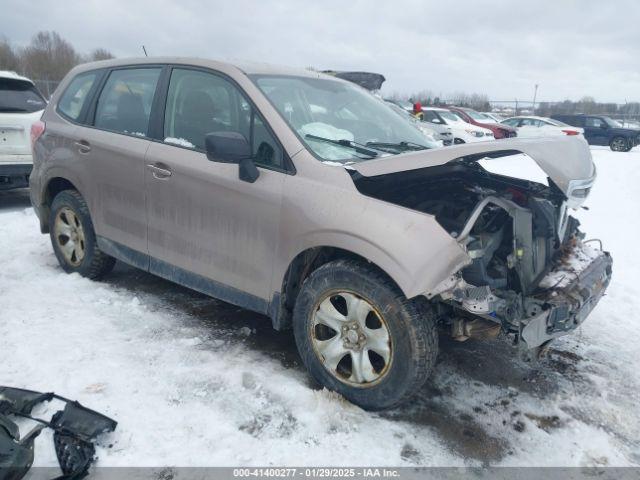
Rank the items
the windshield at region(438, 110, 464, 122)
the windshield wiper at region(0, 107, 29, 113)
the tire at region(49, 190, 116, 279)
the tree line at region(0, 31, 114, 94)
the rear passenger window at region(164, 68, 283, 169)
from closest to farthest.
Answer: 1. the rear passenger window at region(164, 68, 283, 169)
2. the tire at region(49, 190, 116, 279)
3. the windshield wiper at region(0, 107, 29, 113)
4. the windshield at region(438, 110, 464, 122)
5. the tree line at region(0, 31, 114, 94)

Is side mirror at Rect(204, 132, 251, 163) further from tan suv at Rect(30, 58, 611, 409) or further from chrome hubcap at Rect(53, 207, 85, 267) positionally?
chrome hubcap at Rect(53, 207, 85, 267)

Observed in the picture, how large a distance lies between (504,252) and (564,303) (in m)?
0.49

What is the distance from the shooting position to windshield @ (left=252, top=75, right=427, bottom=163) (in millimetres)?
3186

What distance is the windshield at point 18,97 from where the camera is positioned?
23.0 ft

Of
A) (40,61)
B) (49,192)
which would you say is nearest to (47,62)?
(40,61)

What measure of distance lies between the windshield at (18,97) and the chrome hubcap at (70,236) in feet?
11.4

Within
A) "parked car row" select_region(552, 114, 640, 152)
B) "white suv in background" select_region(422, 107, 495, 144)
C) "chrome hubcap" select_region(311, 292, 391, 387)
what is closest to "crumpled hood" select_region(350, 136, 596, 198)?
"chrome hubcap" select_region(311, 292, 391, 387)

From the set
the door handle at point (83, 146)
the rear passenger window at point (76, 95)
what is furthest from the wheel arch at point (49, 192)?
the rear passenger window at point (76, 95)

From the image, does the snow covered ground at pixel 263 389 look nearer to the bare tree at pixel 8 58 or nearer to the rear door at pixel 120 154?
the rear door at pixel 120 154

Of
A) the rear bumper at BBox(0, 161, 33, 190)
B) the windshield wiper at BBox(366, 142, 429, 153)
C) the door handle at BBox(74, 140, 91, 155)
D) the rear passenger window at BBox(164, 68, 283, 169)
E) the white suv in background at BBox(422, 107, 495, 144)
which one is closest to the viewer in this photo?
the rear passenger window at BBox(164, 68, 283, 169)

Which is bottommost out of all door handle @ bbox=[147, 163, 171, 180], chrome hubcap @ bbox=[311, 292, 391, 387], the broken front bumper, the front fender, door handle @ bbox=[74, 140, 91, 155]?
chrome hubcap @ bbox=[311, 292, 391, 387]

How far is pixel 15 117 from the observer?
6918 mm

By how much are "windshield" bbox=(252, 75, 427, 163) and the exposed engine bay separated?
0.36 metres

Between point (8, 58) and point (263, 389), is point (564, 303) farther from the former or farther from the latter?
point (8, 58)
